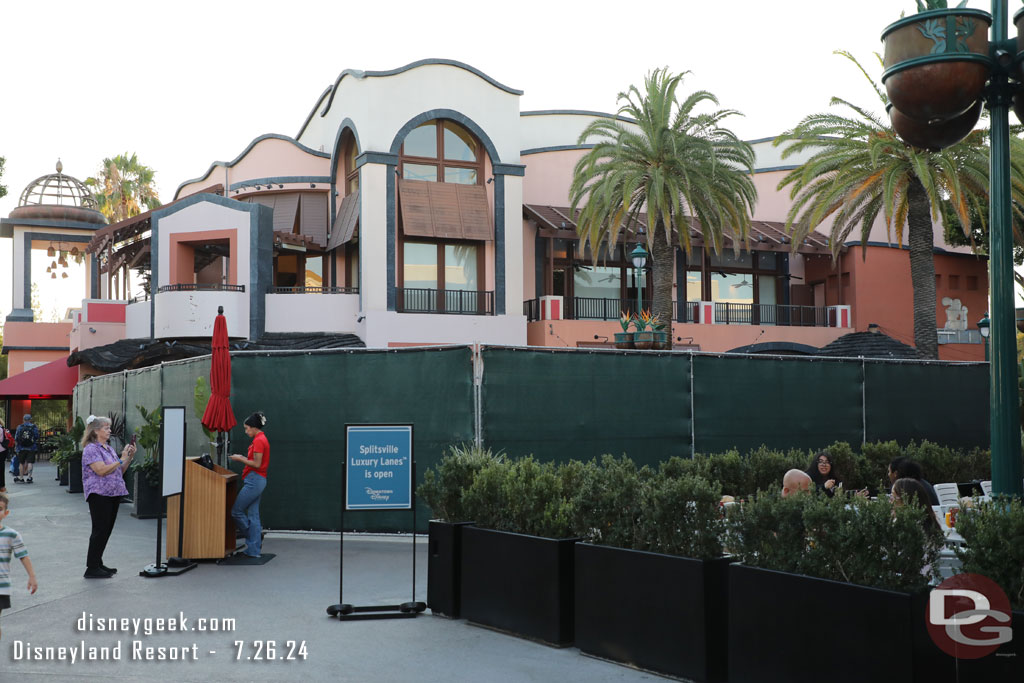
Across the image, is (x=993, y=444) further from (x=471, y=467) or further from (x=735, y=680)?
(x=471, y=467)

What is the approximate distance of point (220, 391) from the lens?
491 inches

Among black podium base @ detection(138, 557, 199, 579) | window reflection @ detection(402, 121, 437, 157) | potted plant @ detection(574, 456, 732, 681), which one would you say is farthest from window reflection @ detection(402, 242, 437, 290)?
potted plant @ detection(574, 456, 732, 681)

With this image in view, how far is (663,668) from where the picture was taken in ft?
21.7

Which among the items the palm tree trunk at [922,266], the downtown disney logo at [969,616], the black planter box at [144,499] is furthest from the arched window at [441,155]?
the downtown disney logo at [969,616]

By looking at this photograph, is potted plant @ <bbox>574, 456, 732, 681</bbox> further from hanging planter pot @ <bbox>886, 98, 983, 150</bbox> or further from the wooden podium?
the wooden podium

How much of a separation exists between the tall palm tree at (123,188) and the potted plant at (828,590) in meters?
56.9

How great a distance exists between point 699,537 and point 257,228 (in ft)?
85.6

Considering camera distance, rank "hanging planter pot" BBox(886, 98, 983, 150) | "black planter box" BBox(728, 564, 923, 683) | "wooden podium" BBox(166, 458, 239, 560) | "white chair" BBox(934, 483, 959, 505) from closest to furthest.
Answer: "black planter box" BBox(728, 564, 923, 683) < "hanging planter pot" BBox(886, 98, 983, 150) < "white chair" BBox(934, 483, 959, 505) < "wooden podium" BBox(166, 458, 239, 560)

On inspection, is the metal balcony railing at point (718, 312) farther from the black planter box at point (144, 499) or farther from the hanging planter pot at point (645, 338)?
the black planter box at point (144, 499)

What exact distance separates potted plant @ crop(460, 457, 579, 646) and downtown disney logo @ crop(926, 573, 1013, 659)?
3065 millimetres

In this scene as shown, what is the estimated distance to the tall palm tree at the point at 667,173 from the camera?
2795 centimetres

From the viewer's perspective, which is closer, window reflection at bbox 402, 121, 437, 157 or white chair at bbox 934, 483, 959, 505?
white chair at bbox 934, 483, 959, 505

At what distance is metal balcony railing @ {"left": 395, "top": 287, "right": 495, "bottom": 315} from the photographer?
31.5m

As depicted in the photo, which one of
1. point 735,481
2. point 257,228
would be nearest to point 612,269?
point 257,228
